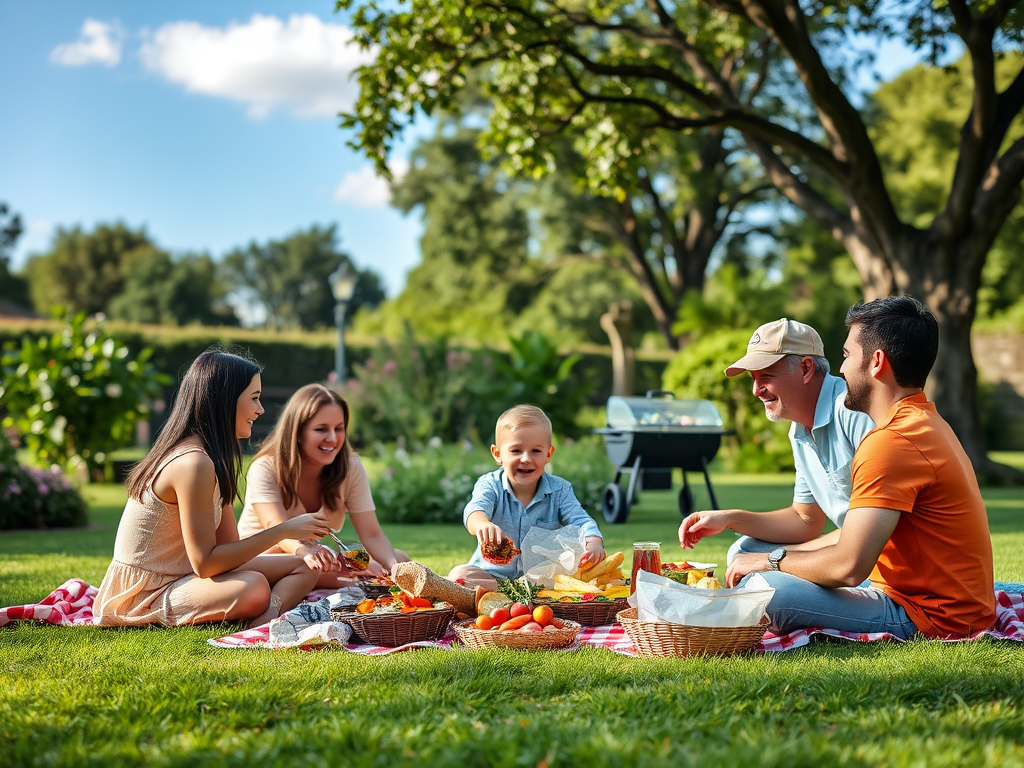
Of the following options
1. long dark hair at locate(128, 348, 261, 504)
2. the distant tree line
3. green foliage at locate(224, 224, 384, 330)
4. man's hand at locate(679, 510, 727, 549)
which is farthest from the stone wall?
green foliage at locate(224, 224, 384, 330)

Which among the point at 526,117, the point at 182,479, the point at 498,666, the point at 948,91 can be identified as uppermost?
the point at 948,91

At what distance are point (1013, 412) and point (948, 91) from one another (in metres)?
14.5

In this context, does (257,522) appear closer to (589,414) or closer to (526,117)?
(526,117)

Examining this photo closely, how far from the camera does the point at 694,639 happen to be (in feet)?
11.4

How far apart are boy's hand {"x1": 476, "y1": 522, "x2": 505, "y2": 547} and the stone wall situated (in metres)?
19.4

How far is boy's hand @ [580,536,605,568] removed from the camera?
4.49m

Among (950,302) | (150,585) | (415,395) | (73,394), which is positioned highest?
(950,302)

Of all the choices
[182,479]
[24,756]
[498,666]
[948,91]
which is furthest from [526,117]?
[948,91]

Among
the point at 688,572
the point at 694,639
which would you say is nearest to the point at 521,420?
the point at 688,572

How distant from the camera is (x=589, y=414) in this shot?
1698 cm

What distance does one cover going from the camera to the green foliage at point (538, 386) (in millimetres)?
13906

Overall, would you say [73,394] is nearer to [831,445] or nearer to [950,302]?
[831,445]

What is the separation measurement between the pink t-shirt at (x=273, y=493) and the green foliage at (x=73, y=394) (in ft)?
26.2

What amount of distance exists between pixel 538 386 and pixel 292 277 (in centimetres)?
7151
